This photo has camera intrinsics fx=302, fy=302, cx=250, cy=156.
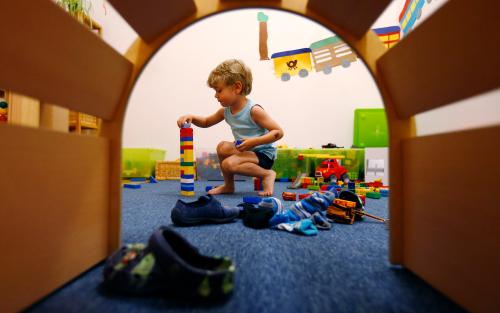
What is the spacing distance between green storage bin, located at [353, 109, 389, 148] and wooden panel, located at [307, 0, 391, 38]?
2010 millimetres

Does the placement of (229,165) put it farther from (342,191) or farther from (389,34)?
(389,34)

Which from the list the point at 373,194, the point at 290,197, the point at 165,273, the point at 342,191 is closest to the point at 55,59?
A: the point at 165,273

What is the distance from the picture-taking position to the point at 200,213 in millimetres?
845

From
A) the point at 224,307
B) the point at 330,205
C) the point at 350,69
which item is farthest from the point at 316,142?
the point at 224,307

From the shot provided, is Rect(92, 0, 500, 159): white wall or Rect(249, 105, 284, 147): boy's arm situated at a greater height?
Rect(92, 0, 500, 159): white wall

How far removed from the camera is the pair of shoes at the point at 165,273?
0.39m

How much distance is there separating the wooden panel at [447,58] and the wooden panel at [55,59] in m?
0.45

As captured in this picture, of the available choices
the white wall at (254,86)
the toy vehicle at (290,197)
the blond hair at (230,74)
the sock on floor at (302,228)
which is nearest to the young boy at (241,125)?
the blond hair at (230,74)

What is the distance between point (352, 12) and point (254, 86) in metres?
2.20

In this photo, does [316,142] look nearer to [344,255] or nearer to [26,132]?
[344,255]

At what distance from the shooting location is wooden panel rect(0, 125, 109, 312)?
331 millimetres

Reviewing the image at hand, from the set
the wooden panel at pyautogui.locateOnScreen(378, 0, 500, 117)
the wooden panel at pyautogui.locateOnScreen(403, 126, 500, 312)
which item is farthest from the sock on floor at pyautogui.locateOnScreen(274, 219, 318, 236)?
the wooden panel at pyautogui.locateOnScreen(378, 0, 500, 117)

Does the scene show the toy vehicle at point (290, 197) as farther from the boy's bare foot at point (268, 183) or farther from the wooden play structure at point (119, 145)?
the wooden play structure at point (119, 145)

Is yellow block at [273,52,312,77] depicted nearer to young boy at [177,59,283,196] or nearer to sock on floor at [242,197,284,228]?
young boy at [177,59,283,196]
